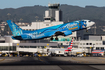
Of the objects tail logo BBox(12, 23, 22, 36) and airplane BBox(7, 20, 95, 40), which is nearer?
airplane BBox(7, 20, 95, 40)

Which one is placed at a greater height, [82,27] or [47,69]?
[82,27]

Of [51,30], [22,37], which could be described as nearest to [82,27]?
[51,30]

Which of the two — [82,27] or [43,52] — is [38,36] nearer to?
[82,27]

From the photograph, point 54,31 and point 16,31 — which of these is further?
point 16,31

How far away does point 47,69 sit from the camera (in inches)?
2960

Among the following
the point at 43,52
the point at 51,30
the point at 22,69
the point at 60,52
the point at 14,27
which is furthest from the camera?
the point at 43,52

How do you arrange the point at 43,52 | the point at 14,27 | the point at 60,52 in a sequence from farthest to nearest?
the point at 43,52 < the point at 60,52 < the point at 14,27

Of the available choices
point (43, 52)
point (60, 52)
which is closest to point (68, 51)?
point (60, 52)

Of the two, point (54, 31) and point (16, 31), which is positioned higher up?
point (16, 31)

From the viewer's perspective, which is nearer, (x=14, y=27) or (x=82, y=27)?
(x=82, y=27)

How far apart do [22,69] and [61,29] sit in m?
38.7

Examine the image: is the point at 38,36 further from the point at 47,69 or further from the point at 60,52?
the point at 60,52

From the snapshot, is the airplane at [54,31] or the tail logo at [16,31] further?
the tail logo at [16,31]

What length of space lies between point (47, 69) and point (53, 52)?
344 ft
